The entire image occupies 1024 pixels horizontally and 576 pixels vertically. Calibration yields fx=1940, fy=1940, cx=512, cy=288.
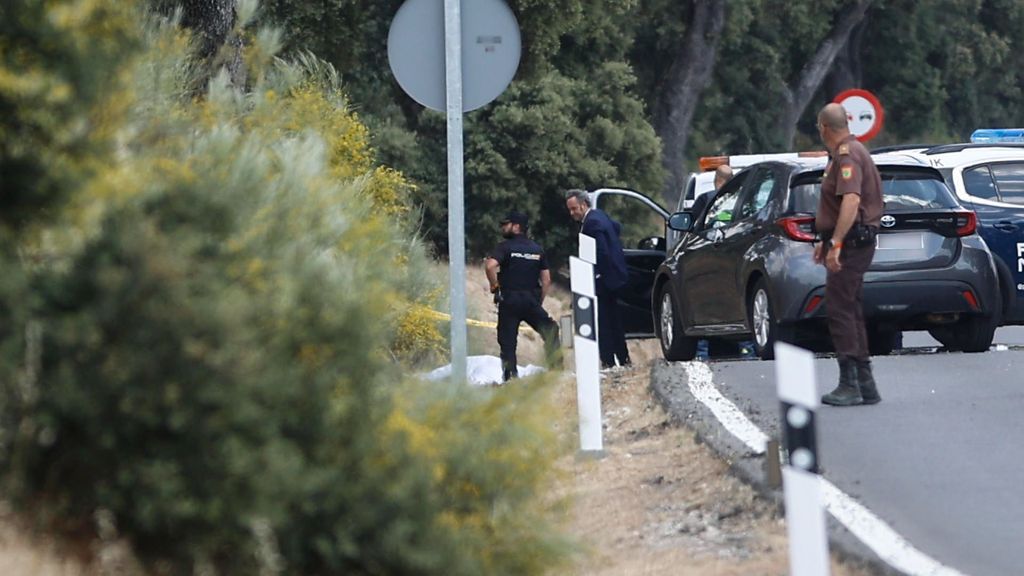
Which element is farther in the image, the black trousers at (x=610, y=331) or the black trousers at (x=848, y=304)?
the black trousers at (x=610, y=331)

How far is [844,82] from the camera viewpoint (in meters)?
49.9

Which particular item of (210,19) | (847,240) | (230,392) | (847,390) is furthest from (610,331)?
(230,392)

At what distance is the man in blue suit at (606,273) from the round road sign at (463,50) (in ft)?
21.3

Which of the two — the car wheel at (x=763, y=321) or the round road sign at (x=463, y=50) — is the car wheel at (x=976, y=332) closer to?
the car wheel at (x=763, y=321)

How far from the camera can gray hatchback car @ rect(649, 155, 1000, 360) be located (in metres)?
13.2

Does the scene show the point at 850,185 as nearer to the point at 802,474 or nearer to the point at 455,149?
the point at 455,149

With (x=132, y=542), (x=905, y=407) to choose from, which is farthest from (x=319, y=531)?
(x=905, y=407)

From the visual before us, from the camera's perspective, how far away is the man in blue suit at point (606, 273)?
15578 millimetres

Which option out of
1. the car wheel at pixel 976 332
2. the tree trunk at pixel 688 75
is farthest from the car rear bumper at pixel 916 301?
the tree trunk at pixel 688 75

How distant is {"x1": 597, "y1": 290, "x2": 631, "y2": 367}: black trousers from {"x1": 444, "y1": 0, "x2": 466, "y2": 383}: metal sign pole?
705cm

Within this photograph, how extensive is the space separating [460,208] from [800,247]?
192 inches

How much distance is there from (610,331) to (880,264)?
10.6ft

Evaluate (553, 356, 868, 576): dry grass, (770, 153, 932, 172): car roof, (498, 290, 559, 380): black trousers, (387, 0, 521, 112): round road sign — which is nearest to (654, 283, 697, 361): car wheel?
(498, 290, 559, 380): black trousers

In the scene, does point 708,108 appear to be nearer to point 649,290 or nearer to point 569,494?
point 649,290
